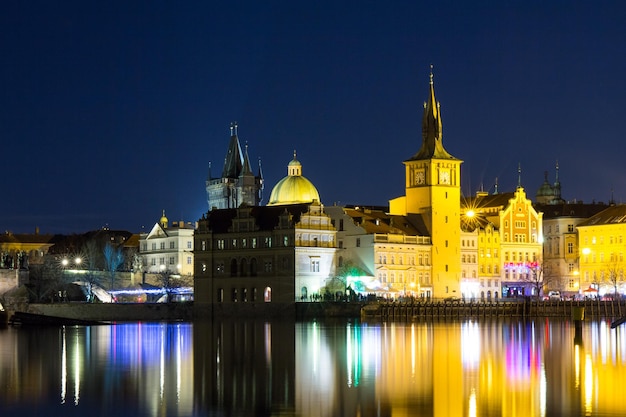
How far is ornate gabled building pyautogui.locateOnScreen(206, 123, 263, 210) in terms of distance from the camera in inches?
7121

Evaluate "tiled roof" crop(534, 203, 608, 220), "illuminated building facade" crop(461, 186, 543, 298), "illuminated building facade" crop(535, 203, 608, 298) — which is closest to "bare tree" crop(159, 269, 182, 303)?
"illuminated building facade" crop(461, 186, 543, 298)

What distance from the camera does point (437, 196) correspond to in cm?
13475

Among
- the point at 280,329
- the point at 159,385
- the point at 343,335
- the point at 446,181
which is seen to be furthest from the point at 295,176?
the point at 159,385

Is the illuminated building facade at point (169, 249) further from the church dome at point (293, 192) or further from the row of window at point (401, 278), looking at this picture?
the row of window at point (401, 278)

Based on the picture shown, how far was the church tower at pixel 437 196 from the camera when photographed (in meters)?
135

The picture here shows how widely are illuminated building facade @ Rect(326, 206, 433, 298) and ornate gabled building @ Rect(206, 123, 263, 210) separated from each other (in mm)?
45727

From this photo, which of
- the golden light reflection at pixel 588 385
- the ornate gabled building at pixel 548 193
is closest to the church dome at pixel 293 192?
the ornate gabled building at pixel 548 193

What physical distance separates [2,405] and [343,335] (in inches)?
1613

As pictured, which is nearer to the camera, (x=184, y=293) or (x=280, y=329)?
(x=280, y=329)

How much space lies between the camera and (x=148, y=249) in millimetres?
166625

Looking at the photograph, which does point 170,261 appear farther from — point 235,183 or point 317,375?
point 317,375

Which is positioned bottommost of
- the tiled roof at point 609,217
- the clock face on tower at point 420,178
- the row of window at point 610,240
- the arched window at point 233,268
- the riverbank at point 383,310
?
the riverbank at point 383,310

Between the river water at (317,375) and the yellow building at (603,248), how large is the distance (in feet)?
230

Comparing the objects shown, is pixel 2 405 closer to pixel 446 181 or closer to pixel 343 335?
pixel 343 335
